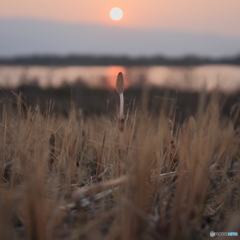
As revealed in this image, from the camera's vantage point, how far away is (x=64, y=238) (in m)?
1.17

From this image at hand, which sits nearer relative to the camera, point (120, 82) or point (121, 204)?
point (121, 204)

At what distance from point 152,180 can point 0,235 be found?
770 millimetres

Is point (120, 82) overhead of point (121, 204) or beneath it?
overhead

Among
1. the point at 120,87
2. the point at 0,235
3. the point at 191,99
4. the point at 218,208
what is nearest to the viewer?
the point at 0,235

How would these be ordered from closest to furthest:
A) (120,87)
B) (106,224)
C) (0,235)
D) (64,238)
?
(0,235), (64,238), (106,224), (120,87)

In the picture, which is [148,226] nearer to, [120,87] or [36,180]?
[36,180]

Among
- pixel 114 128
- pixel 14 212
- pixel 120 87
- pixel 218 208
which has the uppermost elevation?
pixel 120 87

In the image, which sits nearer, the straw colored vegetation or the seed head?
the straw colored vegetation

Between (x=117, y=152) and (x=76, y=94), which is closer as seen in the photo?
(x=117, y=152)

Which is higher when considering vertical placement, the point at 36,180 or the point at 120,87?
the point at 120,87

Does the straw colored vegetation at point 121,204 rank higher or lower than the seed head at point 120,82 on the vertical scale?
lower

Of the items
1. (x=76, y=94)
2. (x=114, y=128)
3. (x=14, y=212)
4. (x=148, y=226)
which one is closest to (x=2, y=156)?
(x=14, y=212)

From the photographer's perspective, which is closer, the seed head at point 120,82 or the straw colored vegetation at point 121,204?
the straw colored vegetation at point 121,204

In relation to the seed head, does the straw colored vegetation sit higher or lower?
lower
